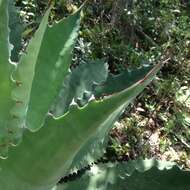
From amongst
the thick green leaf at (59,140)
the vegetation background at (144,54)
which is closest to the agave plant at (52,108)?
the thick green leaf at (59,140)

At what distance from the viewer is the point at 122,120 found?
2.24 meters

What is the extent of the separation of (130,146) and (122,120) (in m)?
0.14

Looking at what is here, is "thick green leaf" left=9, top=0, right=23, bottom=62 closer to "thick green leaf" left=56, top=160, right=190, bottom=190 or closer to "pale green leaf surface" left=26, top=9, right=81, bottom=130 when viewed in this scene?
"pale green leaf surface" left=26, top=9, right=81, bottom=130

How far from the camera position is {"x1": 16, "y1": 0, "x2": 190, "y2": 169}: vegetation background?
221 centimetres

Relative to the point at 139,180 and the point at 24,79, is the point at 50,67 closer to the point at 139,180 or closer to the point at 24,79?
the point at 24,79

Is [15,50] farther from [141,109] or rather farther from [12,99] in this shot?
[141,109]

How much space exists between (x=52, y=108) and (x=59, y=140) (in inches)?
16.9

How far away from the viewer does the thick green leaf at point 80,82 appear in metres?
1.28

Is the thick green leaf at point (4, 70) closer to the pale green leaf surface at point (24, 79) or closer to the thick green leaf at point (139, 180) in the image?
the pale green leaf surface at point (24, 79)

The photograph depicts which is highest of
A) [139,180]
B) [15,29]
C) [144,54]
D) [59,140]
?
[59,140]

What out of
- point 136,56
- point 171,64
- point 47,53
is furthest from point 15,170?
point 171,64

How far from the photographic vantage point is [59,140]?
0.82 metres

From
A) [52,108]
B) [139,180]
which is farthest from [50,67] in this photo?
[139,180]

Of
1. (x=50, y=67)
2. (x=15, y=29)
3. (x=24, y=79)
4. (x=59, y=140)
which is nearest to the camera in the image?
(x=59, y=140)
